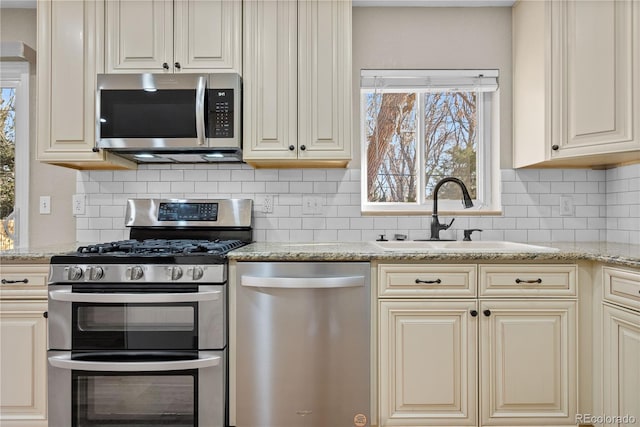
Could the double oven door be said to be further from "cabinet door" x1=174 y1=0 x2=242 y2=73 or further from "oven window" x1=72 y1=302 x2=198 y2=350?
"cabinet door" x1=174 y1=0 x2=242 y2=73

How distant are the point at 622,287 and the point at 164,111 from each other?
7.49 feet

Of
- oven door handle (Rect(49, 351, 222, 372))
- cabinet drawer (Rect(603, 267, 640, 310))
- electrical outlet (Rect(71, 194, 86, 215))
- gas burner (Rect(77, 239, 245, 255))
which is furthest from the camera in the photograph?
electrical outlet (Rect(71, 194, 86, 215))

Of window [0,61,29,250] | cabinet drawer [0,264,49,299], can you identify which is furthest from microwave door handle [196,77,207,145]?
window [0,61,29,250]

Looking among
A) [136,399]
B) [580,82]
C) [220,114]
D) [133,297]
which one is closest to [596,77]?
[580,82]

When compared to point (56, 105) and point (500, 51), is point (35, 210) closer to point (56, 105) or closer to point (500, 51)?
point (56, 105)

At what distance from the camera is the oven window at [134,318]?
6.14ft

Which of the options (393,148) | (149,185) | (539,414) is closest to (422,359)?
(539,414)

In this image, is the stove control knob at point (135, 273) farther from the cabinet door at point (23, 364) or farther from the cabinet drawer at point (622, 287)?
the cabinet drawer at point (622, 287)

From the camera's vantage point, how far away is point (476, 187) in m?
2.70

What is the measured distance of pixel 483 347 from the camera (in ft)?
6.27

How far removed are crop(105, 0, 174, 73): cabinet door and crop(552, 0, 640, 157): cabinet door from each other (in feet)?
6.79

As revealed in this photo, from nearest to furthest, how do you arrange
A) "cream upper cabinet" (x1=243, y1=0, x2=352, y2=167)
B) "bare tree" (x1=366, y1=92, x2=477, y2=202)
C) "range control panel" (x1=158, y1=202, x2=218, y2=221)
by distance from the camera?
"cream upper cabinet" (x1=243, y1=0, x2=352, y2=167), "range control panel" (x1=158, y1=202, x2=218, y2=221), "bare tree" (x1=366, y1=92, x2=477, y2=202)

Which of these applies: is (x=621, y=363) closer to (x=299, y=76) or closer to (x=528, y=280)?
(x=528, y=280)

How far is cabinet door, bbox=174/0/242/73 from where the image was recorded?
226 centimetres
